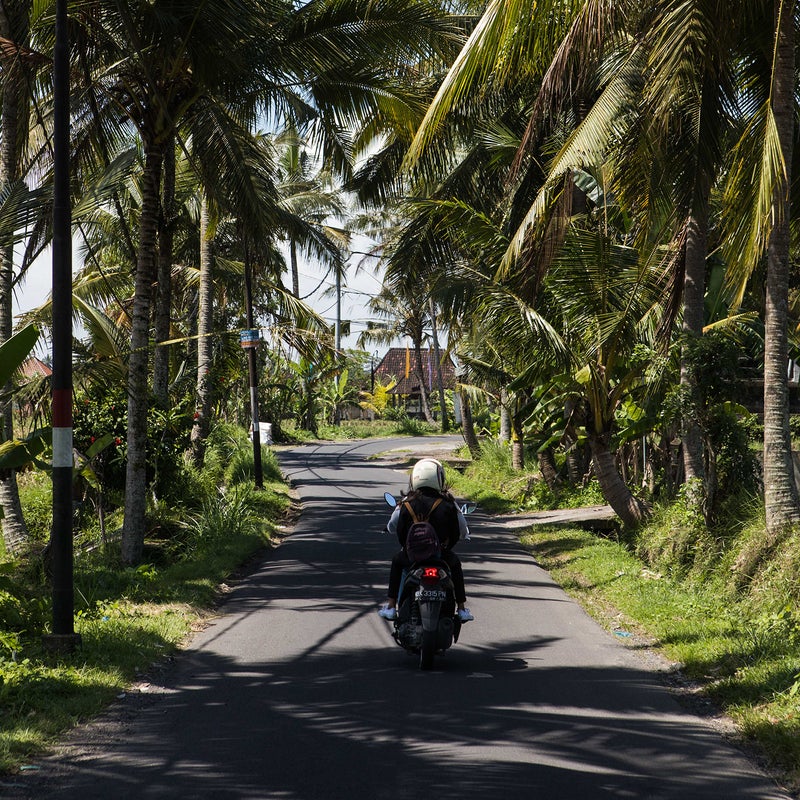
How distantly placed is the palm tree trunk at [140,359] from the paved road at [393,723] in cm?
320

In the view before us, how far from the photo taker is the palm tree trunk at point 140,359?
12.2 m

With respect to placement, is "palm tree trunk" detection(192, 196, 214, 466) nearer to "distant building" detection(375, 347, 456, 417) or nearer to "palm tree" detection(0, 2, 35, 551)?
"palm tree" detection(0, 2, 35, 551)

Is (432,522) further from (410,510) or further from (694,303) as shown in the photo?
(694,303)

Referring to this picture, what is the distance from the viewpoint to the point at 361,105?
44.0 feet

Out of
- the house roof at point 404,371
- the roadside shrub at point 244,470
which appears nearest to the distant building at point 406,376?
the house roof at point 404,371

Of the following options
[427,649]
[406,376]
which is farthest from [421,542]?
[406,376]

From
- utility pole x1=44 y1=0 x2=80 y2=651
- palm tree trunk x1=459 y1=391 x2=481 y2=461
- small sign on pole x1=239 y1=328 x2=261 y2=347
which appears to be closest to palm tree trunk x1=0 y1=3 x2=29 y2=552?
utility pole x1=44 y1=0 x2=80 y2=651

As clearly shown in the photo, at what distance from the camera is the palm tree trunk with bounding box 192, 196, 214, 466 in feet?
66.5

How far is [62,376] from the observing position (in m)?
7.91

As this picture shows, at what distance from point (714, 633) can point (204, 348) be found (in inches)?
584

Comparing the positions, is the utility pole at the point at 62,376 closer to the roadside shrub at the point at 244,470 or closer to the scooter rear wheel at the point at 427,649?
the scooter rear wheel at the point at 427,649

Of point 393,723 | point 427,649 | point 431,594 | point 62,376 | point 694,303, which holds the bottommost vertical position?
point 393,723

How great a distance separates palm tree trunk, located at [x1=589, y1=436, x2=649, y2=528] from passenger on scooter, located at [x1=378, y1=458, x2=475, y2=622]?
6415mm

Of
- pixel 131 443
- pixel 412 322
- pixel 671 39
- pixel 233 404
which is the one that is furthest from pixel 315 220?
pixel 671 39
